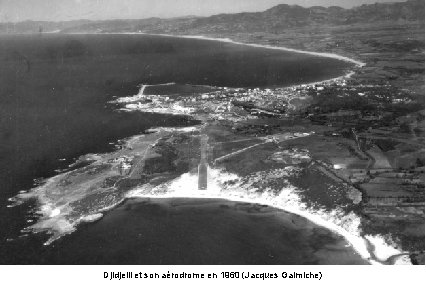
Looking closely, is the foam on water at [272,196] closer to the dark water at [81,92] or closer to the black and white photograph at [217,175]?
the black and white photograph at [217,175]

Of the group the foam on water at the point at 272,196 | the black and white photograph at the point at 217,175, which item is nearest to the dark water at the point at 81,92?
the black and white photograph at the point at 217,175

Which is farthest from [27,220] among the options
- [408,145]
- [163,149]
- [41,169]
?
[408,145]

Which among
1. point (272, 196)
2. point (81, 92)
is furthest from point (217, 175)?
point (81, 92)

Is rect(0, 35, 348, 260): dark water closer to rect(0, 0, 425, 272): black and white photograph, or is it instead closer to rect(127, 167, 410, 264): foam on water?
rect(0, 0, 425, 272): black and white photograph

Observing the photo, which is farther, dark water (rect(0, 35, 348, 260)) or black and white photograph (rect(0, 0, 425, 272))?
dark water (rect(0, 35, 348, 260))

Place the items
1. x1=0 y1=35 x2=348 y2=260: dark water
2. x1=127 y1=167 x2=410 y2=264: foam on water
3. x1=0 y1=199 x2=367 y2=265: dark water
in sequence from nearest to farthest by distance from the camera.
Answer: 1. x1=0 y1=199 x2=367 y2=265: dark water
2. x1=127 y1=167 x2=410 y2=264: foam on water
3. x1=0 y1=35 x2=348 y2=260: dark water

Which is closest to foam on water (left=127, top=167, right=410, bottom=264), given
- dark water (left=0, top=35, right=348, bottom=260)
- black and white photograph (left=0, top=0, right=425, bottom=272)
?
black and white photograph (left=0, top=0, right=425, bottom=272)

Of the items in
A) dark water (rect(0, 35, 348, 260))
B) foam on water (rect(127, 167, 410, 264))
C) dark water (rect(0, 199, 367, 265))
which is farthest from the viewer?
dark water (rect(0, 35, 348, 260))

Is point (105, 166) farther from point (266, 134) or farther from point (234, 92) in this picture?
point (234, 92)

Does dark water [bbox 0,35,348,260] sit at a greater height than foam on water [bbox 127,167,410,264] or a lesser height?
greater
